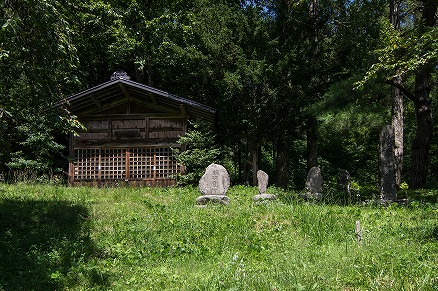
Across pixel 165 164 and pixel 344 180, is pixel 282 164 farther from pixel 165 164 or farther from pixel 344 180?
pixel 165 164

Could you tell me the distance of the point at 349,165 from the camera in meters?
30.9

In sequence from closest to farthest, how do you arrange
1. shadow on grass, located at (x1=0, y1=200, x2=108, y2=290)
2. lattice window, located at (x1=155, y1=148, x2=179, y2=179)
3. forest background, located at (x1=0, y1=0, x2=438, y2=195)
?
shadow on grass, located at (x1=0, y1=200, x2=108, y2=290) → forest background, located at (x1=0, y1=0, x2=438, y2=195) → lattice window, located at (x1=155, y1=148, x2=179, y2=179)

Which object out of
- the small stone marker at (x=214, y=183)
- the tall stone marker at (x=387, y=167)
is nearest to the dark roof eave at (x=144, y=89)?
the small stone marker at (x=214, y=183)

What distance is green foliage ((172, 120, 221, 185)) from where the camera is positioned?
16.9m

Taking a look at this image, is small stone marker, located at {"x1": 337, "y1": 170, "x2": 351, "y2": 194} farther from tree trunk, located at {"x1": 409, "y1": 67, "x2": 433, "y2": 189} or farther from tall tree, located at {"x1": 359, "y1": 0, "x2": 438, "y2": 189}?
tree trunk, located at {"x1": 409, "y1": 67, "x2": 433, "y2": 189}

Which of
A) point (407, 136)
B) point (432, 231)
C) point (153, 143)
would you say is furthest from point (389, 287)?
point (407, 136)

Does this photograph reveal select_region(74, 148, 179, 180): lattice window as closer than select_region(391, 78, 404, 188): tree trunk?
Yes

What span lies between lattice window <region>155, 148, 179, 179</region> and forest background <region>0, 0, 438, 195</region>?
3.22 m

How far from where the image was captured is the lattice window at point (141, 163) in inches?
712

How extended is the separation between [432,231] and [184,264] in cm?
491

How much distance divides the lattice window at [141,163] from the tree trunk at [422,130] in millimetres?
11400

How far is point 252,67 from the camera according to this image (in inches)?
701

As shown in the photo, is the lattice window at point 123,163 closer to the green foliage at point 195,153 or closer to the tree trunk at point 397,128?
the green foliage at point 195,153

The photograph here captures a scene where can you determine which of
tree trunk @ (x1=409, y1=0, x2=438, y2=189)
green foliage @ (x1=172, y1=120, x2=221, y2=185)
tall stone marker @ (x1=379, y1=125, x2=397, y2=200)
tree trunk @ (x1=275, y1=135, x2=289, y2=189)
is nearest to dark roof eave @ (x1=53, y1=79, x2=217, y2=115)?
green foliage @ (x1=172, y1=120, x2=221, y2=185)
